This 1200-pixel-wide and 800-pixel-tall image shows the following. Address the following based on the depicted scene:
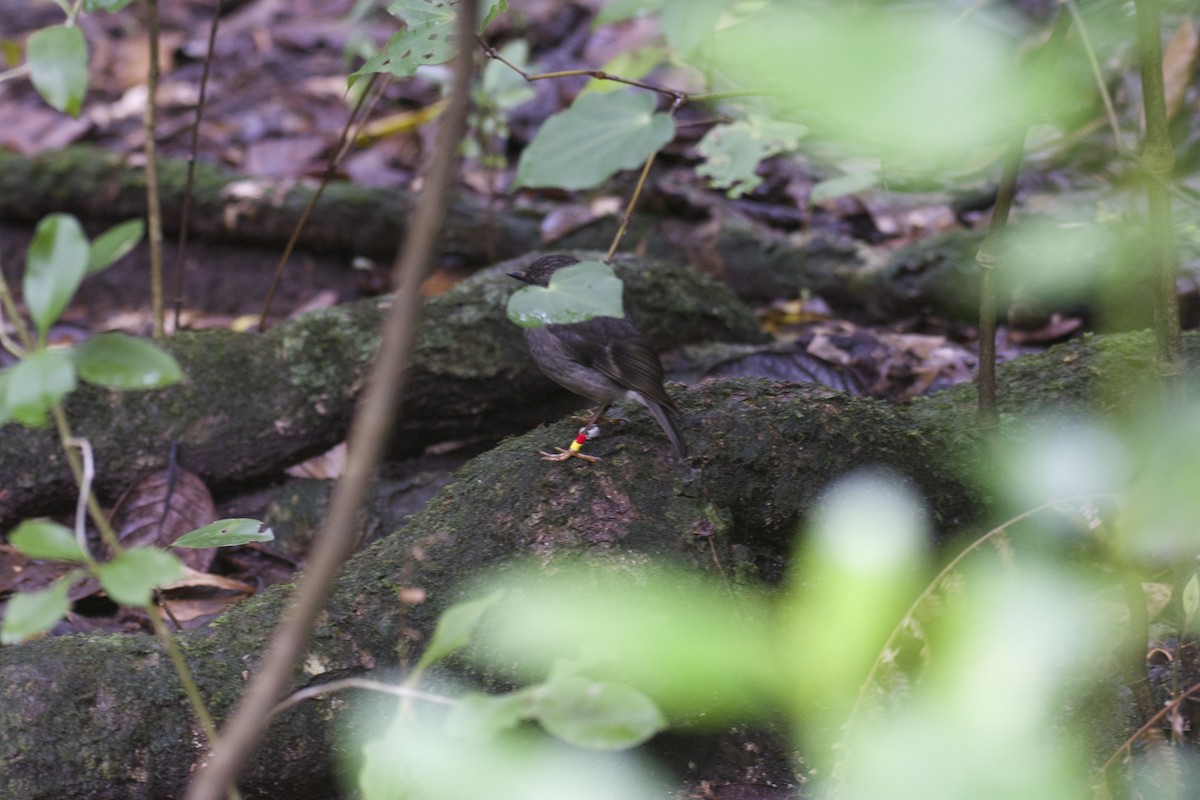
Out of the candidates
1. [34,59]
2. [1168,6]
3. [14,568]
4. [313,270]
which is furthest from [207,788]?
[313,270]

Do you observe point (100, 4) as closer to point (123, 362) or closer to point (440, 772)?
point (123, 362)

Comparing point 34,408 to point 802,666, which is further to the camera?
point 802,666

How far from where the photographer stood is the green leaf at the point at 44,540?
109 centimetres

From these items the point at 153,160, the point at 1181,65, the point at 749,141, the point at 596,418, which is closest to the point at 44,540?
the point at 596,418

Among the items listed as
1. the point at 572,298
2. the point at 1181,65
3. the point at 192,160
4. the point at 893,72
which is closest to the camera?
the point at 893,72

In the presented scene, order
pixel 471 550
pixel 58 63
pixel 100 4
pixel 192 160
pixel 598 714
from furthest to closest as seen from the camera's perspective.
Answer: pixel 192 160 < pixel 471 550 < pixel 100 4 < pixel 58 63 < pixel 598 714

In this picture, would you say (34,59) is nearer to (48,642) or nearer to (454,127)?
(454,127)

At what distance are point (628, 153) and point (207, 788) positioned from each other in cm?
108

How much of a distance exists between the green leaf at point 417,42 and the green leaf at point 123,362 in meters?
0.86

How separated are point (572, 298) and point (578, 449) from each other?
102 cm

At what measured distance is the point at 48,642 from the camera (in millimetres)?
2176

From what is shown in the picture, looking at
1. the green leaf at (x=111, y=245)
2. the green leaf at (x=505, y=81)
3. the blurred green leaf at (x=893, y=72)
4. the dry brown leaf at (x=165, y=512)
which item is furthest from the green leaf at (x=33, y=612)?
the green leaf at (x=505, y=81)

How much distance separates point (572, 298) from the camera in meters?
1.37

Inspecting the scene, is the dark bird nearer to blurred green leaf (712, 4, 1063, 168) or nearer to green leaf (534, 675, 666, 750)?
green leaf (534, 675, 666, 750)
